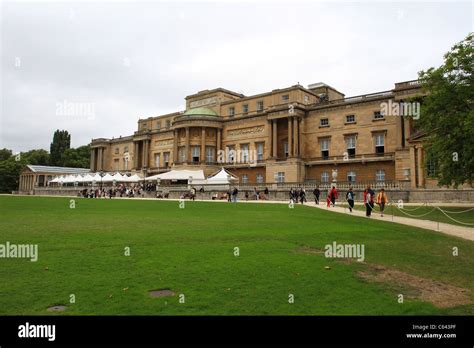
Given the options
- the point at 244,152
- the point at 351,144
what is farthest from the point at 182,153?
the point at 351,144

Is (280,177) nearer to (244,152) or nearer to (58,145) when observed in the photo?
(244,152)

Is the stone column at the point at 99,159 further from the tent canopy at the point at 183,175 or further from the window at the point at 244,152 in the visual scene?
the window at the point at 244,152

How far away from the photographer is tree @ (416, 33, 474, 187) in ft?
77.5

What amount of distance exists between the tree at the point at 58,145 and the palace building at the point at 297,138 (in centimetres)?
5284

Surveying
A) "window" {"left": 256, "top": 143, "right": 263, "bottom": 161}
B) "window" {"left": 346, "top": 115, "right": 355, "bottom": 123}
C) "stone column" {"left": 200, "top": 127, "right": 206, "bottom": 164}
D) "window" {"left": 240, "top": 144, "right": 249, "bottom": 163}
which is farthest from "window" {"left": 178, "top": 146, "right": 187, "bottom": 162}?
"window" {"left": 346, "top": 115, "right": 355, "bottom": 123}

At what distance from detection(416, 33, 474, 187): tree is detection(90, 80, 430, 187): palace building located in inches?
456

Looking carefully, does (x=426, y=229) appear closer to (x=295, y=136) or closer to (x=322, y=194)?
(x=322, y=194)

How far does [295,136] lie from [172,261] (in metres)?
48.2

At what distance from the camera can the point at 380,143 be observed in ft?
162

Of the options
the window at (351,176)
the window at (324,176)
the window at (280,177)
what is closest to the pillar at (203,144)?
the window at (280,177)

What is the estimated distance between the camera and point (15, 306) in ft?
17.8

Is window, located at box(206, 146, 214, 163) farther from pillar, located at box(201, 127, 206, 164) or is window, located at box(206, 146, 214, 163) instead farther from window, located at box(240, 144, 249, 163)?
window, located at box(240, 144, 249, 163)

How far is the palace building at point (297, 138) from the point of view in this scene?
46938 millimetres
